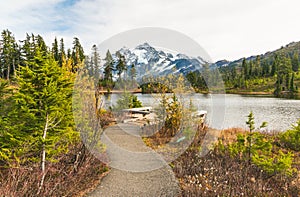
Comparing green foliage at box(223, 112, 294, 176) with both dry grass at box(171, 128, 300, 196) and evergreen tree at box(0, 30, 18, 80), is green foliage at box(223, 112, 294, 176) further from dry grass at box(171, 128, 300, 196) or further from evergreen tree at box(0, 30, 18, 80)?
evergreen tree at box(0, 30, 18, 80)

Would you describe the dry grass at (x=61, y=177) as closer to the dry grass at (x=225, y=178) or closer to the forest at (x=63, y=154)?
the forest at (x=63, y=154)

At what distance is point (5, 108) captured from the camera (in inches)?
165

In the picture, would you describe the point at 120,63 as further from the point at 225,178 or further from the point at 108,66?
the point at 225,178

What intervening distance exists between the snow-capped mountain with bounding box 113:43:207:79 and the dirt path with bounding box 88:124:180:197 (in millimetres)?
2443

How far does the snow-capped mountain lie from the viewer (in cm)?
552

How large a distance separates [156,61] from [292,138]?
5277 mm

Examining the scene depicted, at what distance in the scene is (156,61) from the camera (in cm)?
613

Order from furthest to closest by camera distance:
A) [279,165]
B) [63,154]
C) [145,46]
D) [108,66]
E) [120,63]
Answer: [120,63] → [108,66] → [145,46] → [63,154] → [279,165]

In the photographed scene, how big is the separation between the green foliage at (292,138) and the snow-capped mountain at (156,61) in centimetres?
402

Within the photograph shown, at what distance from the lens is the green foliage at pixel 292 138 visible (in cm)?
696

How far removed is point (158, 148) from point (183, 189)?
2868 mm

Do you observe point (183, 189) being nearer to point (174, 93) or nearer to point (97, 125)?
point (97, 125)

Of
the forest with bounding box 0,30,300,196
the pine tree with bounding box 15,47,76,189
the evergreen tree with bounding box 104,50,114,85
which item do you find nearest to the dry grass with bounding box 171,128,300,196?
A: the forest with bounding box 0,30,300,196

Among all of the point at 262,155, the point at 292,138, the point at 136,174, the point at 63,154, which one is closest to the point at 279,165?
the point at 262,155
